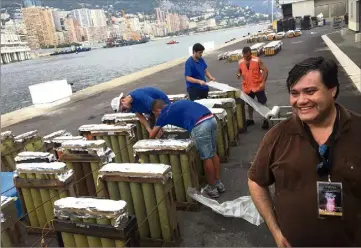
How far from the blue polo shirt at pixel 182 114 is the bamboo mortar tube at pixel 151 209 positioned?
1.24 meters

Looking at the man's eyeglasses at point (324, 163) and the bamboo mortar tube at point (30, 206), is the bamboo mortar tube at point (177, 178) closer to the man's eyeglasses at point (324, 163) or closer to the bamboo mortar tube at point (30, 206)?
the bamboo mortar tube at point (30, 206)

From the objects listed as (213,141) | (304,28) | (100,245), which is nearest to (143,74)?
(213,141)

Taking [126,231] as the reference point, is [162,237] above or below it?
below

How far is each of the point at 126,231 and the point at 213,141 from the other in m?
2.32

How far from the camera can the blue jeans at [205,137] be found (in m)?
5.10

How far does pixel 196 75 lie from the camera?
836 cm

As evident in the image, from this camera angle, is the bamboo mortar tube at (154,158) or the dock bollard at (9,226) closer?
the dock bollard at (9,226)

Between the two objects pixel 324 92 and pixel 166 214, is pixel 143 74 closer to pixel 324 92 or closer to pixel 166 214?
pixel 166 214

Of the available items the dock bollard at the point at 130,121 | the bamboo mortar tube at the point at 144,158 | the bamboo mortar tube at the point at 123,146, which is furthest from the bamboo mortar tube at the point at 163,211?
the dock bollard at the point at 130,121

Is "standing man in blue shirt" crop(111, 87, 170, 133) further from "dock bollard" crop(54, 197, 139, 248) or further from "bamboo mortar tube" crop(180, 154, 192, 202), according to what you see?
"dock bollard" crop(54, 197, 139, 248)

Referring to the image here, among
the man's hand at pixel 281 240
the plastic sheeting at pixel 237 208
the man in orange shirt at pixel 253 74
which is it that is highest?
the man in orange shirt at pixel 253 74

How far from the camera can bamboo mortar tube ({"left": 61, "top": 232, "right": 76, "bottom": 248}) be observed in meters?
3.88

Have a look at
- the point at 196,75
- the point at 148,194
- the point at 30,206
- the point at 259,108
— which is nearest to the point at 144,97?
the point at 148,194

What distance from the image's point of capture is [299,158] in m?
2.15
